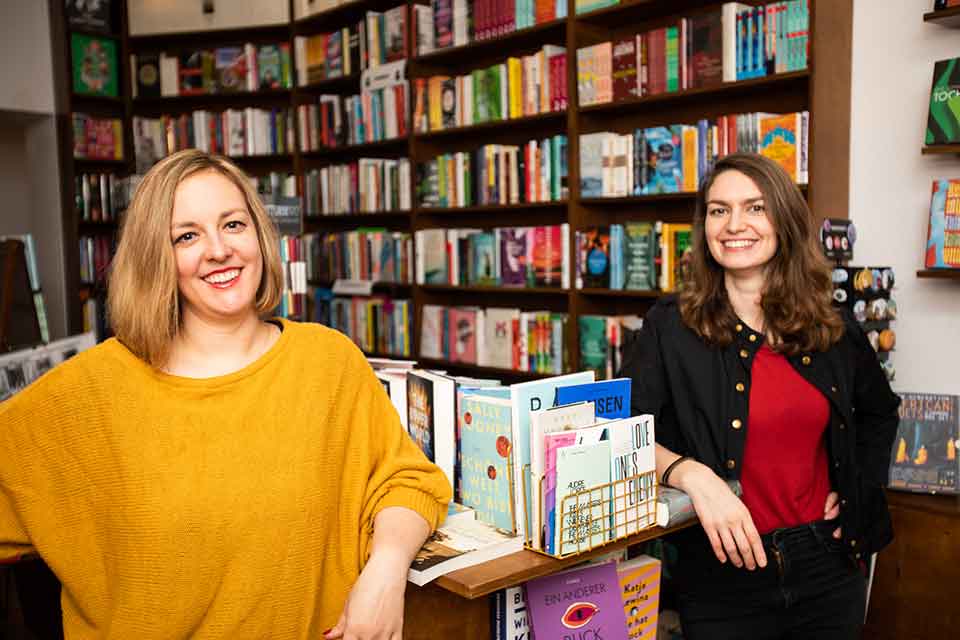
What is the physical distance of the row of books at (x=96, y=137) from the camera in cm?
556

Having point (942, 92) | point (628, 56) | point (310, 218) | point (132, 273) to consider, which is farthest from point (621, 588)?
point (310, 218)

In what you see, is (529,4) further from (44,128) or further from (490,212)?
(44,128)

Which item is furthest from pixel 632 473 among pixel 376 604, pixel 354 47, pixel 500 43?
pixel 354 47

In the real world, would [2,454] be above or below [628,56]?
below

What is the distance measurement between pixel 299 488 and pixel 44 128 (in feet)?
17.0

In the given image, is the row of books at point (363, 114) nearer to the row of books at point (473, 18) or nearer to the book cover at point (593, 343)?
the row of books at point (473, 18)

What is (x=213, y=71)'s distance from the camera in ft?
18.8

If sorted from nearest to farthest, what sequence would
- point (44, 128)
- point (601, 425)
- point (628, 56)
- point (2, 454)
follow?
point (2, 454), point (601, 425), point (628, 56), point (44, 128)

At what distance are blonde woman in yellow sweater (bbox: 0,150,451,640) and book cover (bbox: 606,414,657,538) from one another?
379 mm

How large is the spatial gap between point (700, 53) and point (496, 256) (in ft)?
4.88

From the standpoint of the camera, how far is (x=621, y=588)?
5.85 feet

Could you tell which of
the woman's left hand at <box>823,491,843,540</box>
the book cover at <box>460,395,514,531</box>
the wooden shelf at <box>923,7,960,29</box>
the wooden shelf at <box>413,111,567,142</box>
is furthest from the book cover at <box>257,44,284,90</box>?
the woman's left hand at <box>823,491,843,540</box>

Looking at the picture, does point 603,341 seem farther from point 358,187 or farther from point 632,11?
point 358,187

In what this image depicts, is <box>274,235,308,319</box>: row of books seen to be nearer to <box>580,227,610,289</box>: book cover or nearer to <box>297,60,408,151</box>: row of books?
<box>580,227,610,289</box>: book cover
